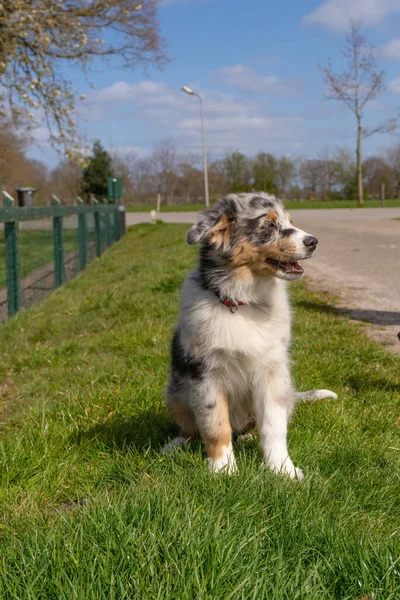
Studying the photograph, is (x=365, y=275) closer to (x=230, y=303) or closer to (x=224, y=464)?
(x=230, y=303)

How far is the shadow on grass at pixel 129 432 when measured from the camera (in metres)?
3.49

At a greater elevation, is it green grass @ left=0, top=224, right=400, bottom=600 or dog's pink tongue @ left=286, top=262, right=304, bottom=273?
dog's pink tongue @ left=286, top=262, right=304, bottom=273

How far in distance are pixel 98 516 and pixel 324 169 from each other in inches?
2547

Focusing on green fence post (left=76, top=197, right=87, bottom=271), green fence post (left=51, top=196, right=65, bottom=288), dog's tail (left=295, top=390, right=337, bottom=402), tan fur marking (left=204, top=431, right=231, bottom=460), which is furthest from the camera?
green fence post (left=76, top=197, right=87, bottom=271)

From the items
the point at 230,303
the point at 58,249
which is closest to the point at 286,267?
the point at 230,303

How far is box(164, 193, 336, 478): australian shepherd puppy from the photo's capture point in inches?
120

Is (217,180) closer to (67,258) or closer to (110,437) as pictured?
(67,258)

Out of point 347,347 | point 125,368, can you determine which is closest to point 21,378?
point 125,368

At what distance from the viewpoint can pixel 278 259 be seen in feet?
10.6

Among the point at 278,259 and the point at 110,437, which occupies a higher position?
the point at 278,259

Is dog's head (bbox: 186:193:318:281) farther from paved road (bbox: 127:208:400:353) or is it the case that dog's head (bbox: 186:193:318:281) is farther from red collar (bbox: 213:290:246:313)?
paved road (bbox: 127:208:400:353)

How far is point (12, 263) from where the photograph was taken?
8359 millimetres

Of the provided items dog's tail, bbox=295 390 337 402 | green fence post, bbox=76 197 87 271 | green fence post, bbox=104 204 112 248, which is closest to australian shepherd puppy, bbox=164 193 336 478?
dog's tail, bbox=295 390 337 402

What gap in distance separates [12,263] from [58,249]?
305 centimetres
